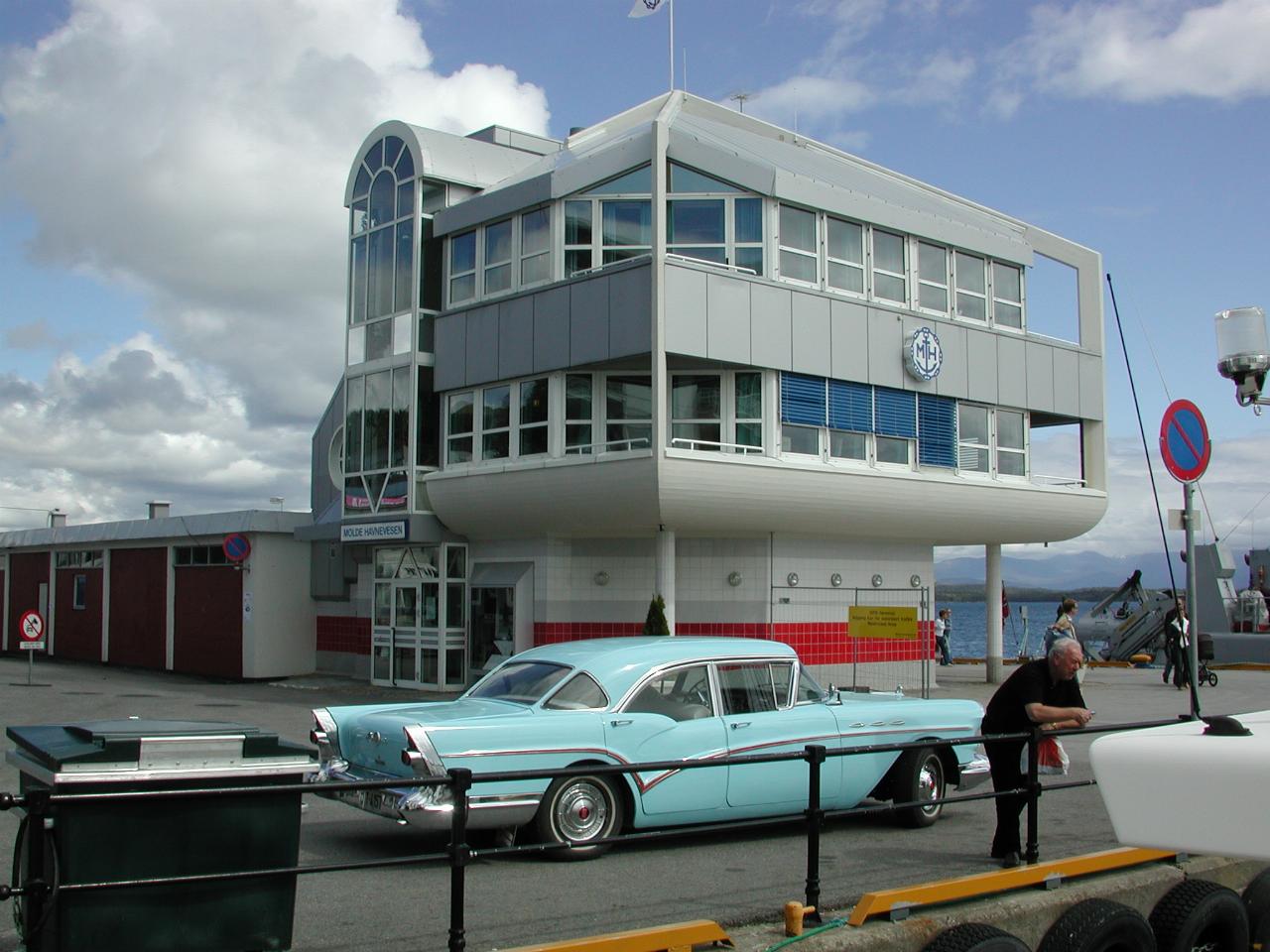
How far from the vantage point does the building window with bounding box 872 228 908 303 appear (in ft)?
77.4

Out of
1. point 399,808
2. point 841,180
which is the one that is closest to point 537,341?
point 841,180

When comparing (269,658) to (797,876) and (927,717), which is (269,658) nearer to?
(927,717)

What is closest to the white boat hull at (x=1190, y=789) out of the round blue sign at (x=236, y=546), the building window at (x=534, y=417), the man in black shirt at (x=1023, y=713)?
the man in black shirt at (x=1023, y=713)

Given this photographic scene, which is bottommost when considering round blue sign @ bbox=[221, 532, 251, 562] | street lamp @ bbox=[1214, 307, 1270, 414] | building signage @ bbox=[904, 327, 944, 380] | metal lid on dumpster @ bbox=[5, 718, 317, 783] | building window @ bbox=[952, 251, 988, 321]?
metal lid on dumpster @ bbox=[5, 718, 317, 783]

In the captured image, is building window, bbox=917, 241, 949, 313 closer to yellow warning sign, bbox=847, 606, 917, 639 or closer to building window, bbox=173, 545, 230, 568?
yellow warning sign, bbox=847, 606, 917, 639

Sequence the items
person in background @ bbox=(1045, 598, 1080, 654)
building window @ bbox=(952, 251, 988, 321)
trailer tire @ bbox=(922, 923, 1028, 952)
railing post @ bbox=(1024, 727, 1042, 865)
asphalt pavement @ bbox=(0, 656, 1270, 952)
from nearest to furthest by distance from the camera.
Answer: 1. trailer tire @ bbox=(922, 923, 1028, 952)
2. asphalt pavement @ bbox=(0, 656, 1270, 952)
3. railing post @ bbox=(1024, 727, 1042, 865)
4. person in background @ bbox=(1045, 598, 1080, 654)
5. building window @ bbox=(952, 251, 988, 321)

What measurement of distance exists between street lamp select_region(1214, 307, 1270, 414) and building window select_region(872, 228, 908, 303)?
48.4 feet

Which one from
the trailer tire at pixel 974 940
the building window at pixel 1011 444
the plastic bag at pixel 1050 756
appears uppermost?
the building window at pixel 1011 444

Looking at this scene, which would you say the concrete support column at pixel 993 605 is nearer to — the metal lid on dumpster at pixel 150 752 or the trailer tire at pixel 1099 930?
the trailer tire at pixel 1099 930

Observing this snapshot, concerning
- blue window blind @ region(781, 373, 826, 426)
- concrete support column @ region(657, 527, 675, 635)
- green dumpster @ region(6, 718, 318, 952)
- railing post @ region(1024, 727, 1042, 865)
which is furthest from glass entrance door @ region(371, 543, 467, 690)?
green dumpster @ region(6, 718, 318, 952)

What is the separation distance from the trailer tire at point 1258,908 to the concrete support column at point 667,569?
14077mm

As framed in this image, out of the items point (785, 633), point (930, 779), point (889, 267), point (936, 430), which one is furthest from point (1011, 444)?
point (930, 779)

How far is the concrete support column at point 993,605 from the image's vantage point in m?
27.3

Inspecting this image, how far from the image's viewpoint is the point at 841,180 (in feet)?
78.8
